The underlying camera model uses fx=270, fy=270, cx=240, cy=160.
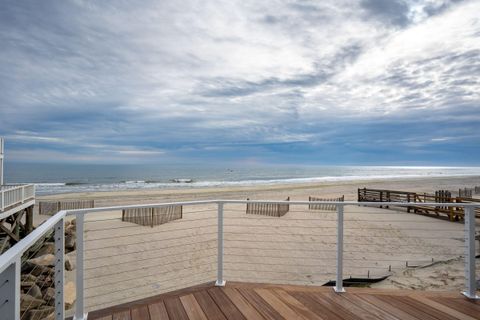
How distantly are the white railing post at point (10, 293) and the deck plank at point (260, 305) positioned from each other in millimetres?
→ 1840

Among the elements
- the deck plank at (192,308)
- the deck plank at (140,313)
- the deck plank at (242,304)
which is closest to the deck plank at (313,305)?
the deck plank at (242,304)

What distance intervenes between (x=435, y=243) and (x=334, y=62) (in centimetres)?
638

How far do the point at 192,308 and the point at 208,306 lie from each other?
0.47ft

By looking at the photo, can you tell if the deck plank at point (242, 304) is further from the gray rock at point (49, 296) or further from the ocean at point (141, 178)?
the ocean at point (141, 178)

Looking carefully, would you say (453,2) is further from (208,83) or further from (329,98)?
(329,98)

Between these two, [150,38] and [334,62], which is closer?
[150,38]

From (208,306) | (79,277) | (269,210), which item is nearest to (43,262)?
(79,277)

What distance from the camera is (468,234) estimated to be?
265 cm

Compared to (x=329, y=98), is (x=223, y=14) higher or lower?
lower

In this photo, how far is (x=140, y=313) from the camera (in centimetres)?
229

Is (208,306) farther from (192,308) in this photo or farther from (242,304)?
(242,304)

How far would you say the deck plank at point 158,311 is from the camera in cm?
222

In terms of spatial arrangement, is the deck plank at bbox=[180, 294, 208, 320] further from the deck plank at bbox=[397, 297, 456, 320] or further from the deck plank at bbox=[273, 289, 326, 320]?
the deck plank at bbox=[397, 297, 456, 320]

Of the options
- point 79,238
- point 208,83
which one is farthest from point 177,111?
point 79,238
